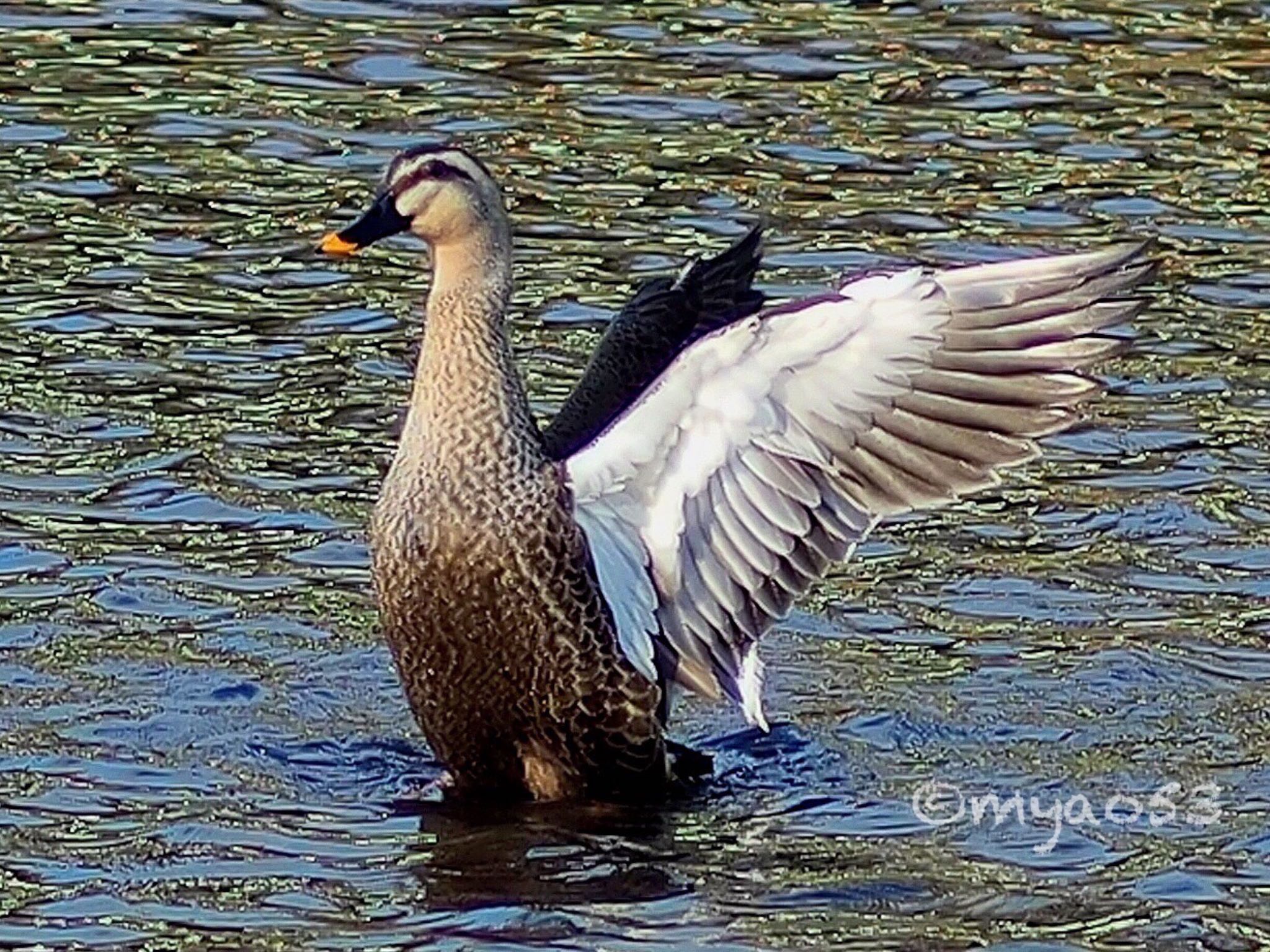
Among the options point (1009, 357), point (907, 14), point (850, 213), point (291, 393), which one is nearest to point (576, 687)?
point (1009, 357)

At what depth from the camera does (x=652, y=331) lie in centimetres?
1016

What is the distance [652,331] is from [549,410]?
6.28ft

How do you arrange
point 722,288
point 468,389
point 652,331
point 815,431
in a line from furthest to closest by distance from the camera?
point 722,288 → point 652,331 → point 468,389 → point 815,431

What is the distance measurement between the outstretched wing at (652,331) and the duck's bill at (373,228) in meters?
0.70

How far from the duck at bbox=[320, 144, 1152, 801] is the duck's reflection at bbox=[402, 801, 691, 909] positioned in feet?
0.45

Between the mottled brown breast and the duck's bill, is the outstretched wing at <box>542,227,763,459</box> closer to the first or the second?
the mottled brown breast

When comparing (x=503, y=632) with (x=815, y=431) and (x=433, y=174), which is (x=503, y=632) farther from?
(x=433, y=174)

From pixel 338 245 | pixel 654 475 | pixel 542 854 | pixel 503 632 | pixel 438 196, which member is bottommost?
pixel 542 854

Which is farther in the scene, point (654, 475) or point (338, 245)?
point (338, 245)

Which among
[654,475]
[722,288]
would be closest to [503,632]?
[654,475]

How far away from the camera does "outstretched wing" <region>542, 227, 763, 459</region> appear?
9.88m

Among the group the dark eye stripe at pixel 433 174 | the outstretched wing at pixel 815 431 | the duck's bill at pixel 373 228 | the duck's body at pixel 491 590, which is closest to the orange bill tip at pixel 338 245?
the duck's bill at pixel 373 228

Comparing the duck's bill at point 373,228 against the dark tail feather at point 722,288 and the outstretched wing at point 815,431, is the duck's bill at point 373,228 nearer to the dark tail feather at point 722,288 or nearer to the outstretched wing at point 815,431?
the outstretched wing at point 815,431

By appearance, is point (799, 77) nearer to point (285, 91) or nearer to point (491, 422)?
point (285, 91)
